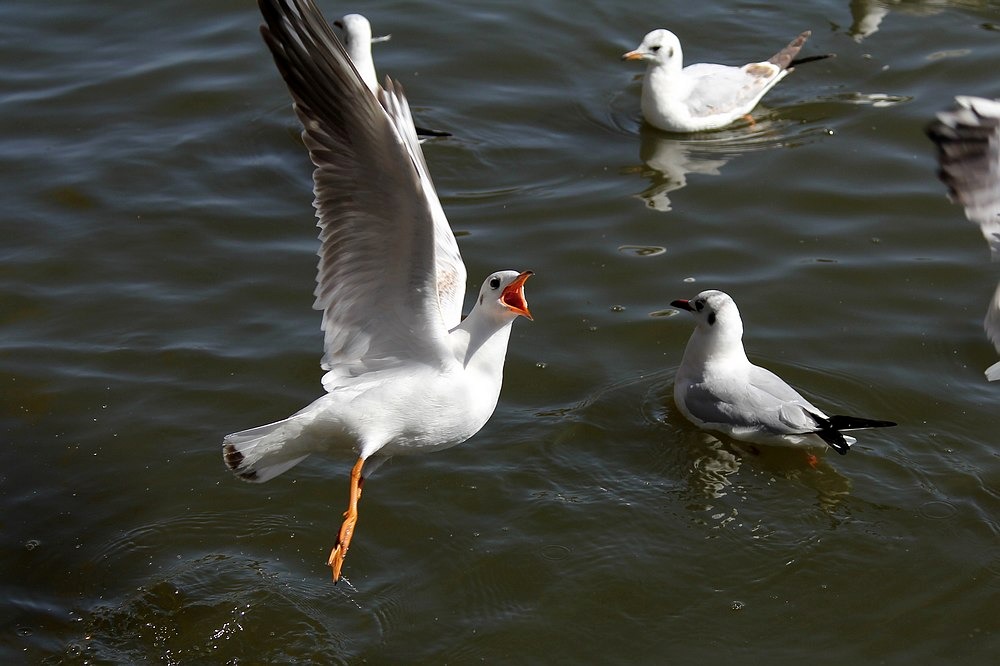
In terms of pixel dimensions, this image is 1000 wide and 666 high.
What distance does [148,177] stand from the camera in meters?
8.69

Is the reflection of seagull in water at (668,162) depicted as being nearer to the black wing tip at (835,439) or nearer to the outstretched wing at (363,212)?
the black wing tip at (835,439)

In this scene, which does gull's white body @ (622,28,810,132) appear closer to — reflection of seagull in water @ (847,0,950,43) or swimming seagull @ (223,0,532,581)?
reflection of seagull in water @ (847,0,950,43)

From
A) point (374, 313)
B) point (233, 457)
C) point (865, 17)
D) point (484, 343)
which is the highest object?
point (865, 17)

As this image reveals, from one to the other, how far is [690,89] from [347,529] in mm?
5418

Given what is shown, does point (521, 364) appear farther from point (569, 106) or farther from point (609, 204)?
point (569, 106)

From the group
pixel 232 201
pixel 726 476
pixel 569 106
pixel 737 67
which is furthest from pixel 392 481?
pixel 737 67

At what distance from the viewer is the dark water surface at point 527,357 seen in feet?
17.8

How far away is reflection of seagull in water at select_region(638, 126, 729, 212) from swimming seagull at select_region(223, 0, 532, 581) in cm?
321

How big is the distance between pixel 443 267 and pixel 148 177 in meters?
3.70

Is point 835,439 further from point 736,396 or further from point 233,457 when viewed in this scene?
point 233,457

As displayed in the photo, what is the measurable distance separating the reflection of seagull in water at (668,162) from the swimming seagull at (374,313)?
3210 mm

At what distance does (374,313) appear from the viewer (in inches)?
210

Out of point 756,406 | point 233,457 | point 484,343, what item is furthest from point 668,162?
point 233,457

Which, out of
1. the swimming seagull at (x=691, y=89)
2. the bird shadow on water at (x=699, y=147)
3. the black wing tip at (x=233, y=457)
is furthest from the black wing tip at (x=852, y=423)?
the swimming seagull at (x=691, y=89)
